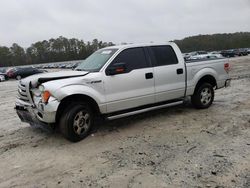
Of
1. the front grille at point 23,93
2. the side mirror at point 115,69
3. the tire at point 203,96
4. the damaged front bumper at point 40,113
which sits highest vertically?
the side mirror at point 115,69

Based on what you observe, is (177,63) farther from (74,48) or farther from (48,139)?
(74,48)

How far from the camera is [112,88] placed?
5793mm

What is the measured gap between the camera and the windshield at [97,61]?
236 inches

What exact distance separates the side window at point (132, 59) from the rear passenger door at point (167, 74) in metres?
0.29

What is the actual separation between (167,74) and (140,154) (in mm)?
2602

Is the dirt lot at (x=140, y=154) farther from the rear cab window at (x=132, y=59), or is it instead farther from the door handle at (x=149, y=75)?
the rear cab window at (x=132, y=59)

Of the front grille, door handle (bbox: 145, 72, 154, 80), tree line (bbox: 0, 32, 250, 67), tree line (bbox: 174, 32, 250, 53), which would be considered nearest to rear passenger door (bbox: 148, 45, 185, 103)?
door handle (bbox: 145, 72, 154, 80)

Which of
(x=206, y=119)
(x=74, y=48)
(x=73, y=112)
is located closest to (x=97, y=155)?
(x=73, y=112)

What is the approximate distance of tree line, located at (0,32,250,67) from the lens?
402 feet

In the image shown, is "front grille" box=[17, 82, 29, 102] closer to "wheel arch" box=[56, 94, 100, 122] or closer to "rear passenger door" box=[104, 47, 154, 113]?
"wheel arch" box=[56, 94, 100, 122]

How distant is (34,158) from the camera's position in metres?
4.81

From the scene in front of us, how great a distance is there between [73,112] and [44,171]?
1356 millimetres

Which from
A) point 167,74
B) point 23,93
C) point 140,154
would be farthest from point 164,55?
point 23,93

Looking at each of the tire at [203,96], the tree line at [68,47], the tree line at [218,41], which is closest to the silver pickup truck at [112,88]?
the tire at [203,96]
